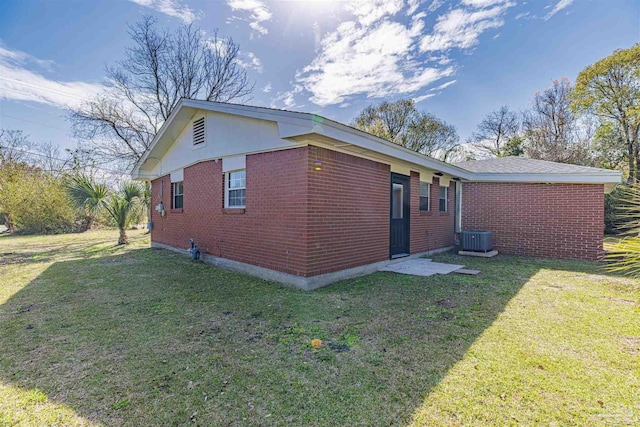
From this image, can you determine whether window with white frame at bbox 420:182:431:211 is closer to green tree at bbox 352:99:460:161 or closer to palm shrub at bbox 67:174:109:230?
palm shrub at bbox 67:174:109:230

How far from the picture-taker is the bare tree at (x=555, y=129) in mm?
21953

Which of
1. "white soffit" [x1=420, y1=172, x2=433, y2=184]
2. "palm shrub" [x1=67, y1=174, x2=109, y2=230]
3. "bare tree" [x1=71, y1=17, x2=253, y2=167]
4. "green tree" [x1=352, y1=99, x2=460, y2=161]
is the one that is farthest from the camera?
"green tree" [x1=352, y1=99, x2=460, y2=161]

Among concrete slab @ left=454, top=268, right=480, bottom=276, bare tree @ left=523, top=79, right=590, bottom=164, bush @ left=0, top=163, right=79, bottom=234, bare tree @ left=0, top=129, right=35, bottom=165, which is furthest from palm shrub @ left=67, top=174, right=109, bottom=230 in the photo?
bare tree @ left=523, top=79, right=590, bottom=164

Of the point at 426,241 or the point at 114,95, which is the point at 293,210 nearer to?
the point at 426,241

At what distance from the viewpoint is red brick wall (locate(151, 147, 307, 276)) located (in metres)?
5.53

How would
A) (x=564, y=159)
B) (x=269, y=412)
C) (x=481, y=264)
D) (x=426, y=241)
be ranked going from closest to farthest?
1. (x=269, y=412)
2. (x=481, y=264)
3. (x=426, y=241)
4. (x=564, y=159)

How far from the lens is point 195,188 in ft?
28.4

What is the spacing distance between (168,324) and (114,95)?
21298 millimetres

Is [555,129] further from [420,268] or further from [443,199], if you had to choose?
[420,268]

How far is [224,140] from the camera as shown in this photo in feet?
24.0

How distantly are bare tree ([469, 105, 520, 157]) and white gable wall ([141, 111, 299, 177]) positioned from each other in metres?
27.2

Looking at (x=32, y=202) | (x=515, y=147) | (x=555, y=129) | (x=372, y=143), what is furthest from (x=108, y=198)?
(x=555, y=129)

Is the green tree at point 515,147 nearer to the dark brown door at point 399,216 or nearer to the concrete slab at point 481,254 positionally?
the concrete slab at point 481,254

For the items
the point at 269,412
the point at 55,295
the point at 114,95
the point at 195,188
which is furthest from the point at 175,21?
the point at 269,412
